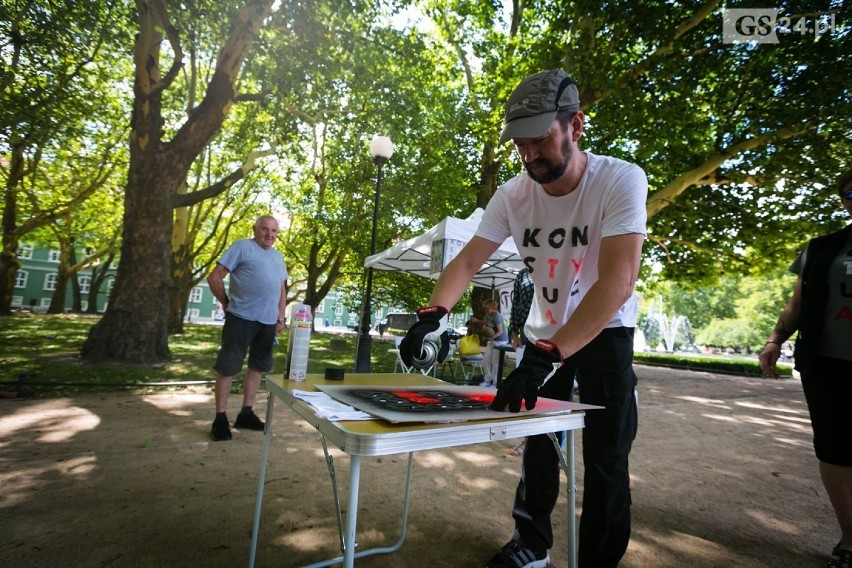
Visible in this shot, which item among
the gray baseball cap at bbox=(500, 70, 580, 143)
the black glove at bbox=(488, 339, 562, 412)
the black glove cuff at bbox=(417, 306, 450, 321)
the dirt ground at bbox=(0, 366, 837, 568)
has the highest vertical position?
the gray baseball cap at bbox=(500, 70, 580, 143)

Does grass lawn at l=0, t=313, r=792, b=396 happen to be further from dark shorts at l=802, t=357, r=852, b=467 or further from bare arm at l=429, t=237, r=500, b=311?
dark shorts at l=802, t=357, r=852, b=467

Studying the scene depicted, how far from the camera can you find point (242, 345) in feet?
14.0

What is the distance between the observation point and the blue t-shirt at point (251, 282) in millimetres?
4301

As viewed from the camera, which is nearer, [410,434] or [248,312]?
[410,434]

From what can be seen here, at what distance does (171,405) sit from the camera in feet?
17.7

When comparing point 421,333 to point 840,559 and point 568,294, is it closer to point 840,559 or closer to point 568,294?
point 568,294

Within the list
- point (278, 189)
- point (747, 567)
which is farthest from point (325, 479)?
point (278, 189)

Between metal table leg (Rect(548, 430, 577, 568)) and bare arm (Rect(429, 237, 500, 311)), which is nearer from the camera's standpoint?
metal table leg (Rect(548, 430, 577, 568))

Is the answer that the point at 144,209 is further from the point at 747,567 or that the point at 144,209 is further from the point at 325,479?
the point at 747,567

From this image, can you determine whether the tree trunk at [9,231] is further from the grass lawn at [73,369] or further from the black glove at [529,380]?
the black glove at [529,380]

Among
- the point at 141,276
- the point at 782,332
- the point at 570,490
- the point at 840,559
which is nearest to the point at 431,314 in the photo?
the point at 570,490

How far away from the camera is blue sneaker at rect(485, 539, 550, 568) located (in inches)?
80.3

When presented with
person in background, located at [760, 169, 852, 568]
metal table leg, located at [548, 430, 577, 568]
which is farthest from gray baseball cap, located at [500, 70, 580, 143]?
person in background, located at [760, 169, 852, 568]

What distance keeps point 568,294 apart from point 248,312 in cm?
343
